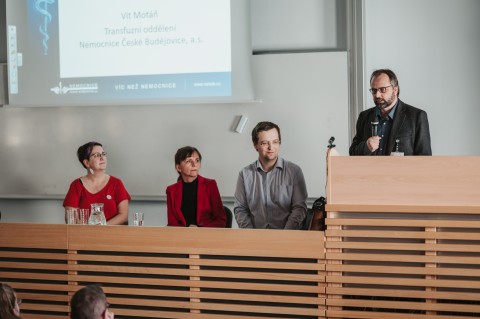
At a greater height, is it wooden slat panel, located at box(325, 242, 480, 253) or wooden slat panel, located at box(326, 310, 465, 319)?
wooden slat panel, located at box(325, 242, 480, 253)

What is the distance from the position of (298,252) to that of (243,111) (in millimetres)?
2263

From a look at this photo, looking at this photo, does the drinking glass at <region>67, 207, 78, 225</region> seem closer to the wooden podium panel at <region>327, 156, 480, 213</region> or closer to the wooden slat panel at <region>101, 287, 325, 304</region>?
the wooden slat panel at <region>101, 287, 325, 304</region>

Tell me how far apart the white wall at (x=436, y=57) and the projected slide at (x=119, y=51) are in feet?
3.86

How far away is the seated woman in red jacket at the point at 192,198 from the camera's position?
4.57m

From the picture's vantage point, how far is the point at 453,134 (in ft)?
17.7

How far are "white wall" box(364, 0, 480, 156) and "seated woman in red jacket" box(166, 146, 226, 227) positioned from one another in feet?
5.18

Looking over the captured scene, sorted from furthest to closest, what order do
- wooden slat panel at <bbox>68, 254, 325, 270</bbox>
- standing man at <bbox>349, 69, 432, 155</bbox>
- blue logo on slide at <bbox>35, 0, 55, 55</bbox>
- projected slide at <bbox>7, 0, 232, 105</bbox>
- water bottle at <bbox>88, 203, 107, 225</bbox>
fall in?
blue logo on slide at <bbox>35, 0, 55, 55</bbox> < projected slide at <bbox>7, 0, 232, 105</bbox> < water bottle at <bbox>88, 203, 107, 225</bbox> < standing man at <bbox>349, 69, 432, 155</bbox> < wooden slat panel at <bbox>68, 254, 325, 270</bbox>

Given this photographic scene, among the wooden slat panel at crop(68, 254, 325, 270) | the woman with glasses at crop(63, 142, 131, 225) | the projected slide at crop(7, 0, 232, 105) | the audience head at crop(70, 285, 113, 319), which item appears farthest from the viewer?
the projected slide at crop(7, 0, 232, 105)

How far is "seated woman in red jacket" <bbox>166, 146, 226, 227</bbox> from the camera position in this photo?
457cm

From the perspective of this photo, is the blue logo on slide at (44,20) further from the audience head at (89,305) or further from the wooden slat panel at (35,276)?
the audience head at (89,305)

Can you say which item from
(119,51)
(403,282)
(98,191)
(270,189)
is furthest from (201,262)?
(119,51)

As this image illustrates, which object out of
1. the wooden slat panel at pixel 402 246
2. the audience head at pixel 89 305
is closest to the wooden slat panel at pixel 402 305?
the wooden slat panel at pixel 402 246

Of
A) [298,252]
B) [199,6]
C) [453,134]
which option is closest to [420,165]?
[298,252]

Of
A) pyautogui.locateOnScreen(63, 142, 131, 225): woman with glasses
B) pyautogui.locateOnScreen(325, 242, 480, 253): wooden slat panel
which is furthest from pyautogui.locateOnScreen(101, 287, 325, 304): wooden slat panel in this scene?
pyautogui.locateOnScreen(63, 142, 131, 225): woman with glasses
